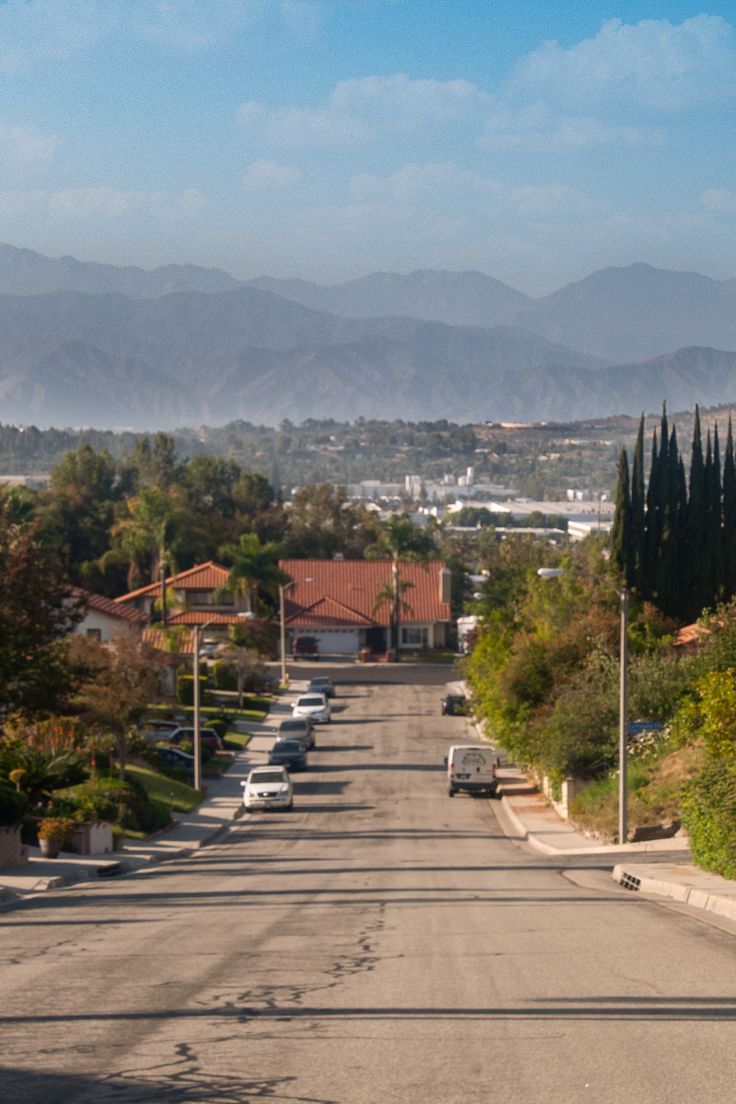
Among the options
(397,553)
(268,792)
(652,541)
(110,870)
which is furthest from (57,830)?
(397,553)

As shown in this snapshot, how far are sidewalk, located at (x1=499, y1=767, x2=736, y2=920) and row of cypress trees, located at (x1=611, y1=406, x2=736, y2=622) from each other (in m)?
10.7

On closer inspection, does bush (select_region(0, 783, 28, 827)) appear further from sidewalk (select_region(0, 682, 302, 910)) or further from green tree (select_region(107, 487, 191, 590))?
green tree (select_region(107, 487, 191, 590))

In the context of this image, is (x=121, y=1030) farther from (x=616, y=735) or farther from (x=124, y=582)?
(x=124, y=582)

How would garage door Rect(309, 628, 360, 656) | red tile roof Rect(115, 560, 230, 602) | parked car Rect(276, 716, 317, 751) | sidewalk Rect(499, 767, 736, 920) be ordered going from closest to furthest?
sidewalk Rect(499, 767, 736, 920), parked car Rect(276, 716, 317, 751), red tile roof Rect(115, 560, 230, 602), garage door Rect(309, 628, 360, 656)

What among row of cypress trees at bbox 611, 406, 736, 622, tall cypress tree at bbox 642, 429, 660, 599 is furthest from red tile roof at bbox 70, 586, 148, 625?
tall cypress tree at bbox 642, 429, 660, 599

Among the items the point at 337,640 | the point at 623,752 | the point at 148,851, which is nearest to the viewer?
the point at 623,752

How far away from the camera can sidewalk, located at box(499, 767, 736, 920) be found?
21205 mm

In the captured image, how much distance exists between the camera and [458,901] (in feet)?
72.4

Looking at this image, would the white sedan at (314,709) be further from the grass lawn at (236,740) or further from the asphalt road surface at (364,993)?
the asphalt road surface at (364,993)

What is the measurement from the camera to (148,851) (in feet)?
112

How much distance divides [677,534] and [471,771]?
18.6m

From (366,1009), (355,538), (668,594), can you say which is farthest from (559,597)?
(355,538)

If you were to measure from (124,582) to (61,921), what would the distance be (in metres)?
96.8

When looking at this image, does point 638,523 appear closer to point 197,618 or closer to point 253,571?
point 197,618
